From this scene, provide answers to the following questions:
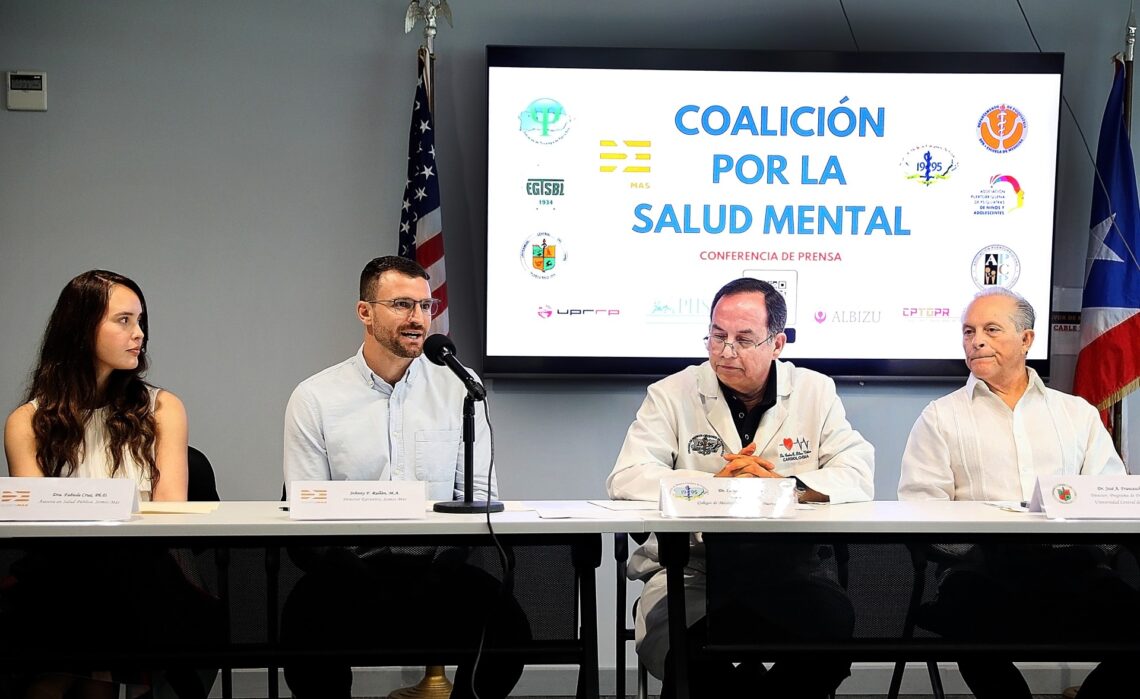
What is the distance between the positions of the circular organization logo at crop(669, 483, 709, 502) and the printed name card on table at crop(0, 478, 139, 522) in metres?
1.09

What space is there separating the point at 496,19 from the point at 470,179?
615 mm

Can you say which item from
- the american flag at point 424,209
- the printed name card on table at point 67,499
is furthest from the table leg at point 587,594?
the american flag at point 424,209

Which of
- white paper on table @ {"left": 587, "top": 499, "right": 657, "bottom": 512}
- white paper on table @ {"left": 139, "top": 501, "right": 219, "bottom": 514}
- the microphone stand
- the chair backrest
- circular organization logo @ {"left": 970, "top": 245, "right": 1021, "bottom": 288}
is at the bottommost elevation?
the chair backrest

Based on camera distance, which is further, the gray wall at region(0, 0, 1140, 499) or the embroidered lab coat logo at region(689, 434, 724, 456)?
the gray wall at region(0, 0, 1140, 499)

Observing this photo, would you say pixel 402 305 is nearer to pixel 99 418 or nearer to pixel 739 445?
pixel 99 418

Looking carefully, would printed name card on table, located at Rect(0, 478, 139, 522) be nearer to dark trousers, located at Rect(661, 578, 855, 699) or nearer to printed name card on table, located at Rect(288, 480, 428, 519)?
printed name card on table, located at Rect(288, 480, 428, 519)

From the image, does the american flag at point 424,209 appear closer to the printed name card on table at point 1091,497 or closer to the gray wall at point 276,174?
the gray wall at point 276,174

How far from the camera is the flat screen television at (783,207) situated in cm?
402

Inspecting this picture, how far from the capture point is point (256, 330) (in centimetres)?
411

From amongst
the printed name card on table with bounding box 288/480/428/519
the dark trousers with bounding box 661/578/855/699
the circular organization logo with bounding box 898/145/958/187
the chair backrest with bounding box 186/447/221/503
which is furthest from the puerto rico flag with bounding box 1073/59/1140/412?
the chair backrest with bounding box 186/447/221/503

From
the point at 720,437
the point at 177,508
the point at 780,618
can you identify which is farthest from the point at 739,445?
the point at 177,508

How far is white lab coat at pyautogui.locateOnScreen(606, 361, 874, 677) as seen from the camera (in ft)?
9.09

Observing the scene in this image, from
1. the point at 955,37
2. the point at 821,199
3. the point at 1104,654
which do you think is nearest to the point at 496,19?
the point at 821,199

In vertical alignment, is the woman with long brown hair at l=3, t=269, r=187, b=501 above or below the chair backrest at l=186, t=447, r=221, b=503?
above
